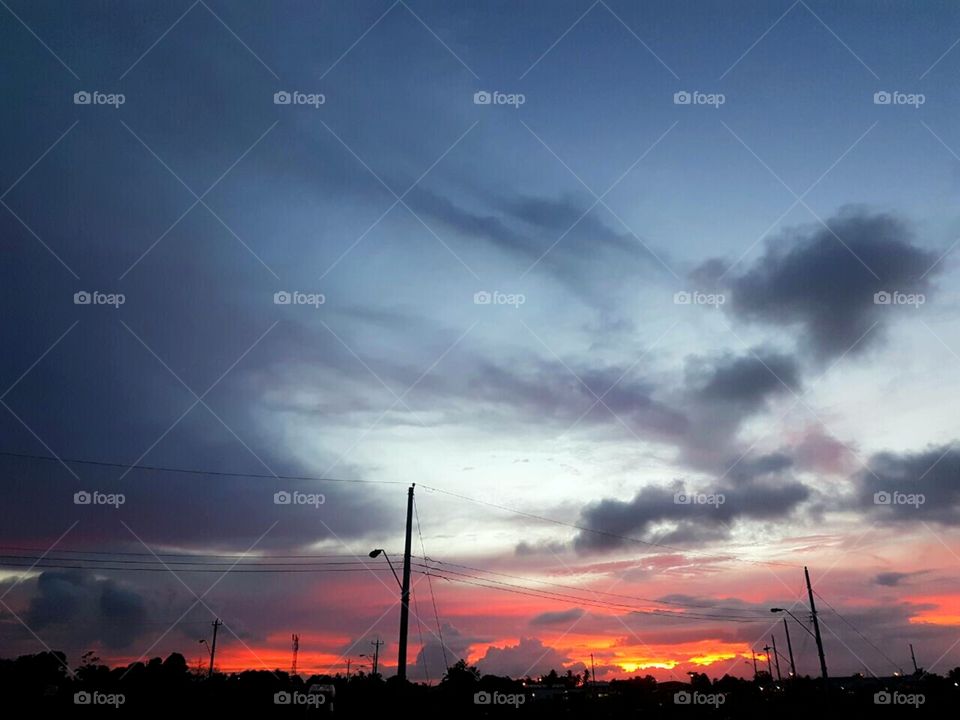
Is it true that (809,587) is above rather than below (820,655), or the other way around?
above

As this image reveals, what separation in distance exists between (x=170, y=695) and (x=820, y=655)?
52079mm

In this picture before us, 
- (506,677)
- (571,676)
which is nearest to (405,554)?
(506,677)

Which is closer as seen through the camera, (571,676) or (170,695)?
(170,695)

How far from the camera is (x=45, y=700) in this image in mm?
54250

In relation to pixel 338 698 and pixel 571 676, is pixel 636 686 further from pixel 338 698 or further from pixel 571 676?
pixel 338 698
